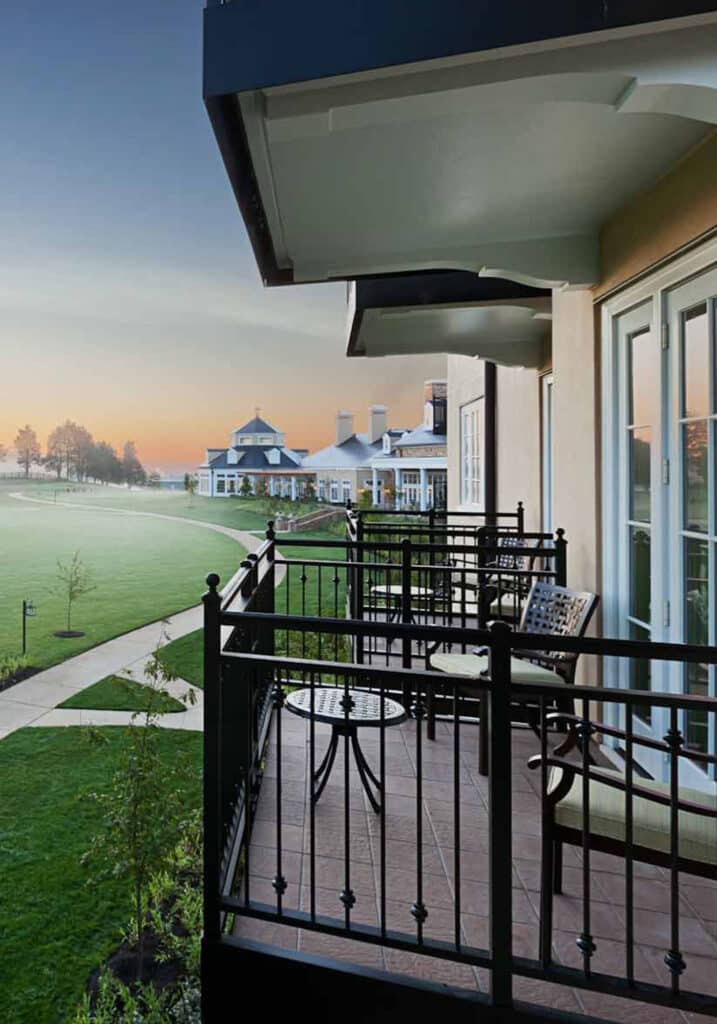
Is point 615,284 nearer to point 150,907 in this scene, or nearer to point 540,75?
point 540,75

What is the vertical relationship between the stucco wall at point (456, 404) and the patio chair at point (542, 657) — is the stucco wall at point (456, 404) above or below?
above

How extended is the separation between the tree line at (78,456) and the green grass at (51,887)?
27.6 feet

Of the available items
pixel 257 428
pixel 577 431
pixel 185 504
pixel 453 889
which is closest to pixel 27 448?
pixel 185 504

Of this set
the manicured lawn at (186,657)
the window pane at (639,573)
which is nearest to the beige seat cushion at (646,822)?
the window pane at (639,573)

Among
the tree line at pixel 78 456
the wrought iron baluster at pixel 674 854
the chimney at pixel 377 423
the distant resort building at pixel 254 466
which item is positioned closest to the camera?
the wrought iron baluster at pixel 674 854

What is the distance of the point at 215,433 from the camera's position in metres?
15.3

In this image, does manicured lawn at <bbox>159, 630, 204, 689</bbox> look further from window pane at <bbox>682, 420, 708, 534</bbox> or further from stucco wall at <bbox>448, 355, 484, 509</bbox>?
window pane at <bbox>682, 420, 708, 534</bbox>

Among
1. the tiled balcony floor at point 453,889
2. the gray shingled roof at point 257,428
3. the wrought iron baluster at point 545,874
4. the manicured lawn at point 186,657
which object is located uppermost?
the gray shingled roof at point 257,428

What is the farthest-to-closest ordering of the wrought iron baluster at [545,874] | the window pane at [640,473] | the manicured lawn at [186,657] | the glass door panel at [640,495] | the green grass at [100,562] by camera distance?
1. the green grass at [100,562]
2. the manicured lawn at [186,657]
3. the window pane at [640,473]
4. the glass door panel at [640,495]
5. the wrought iron baluster at [545,874]

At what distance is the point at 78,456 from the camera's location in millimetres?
12219

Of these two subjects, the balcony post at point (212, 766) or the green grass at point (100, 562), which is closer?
the balcony post at point (212, 766)

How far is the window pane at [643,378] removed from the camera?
2.74 meters

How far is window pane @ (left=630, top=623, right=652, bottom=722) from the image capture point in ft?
9.48

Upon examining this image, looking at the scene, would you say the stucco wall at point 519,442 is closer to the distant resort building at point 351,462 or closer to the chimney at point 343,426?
the distant resort building at point 351,462
